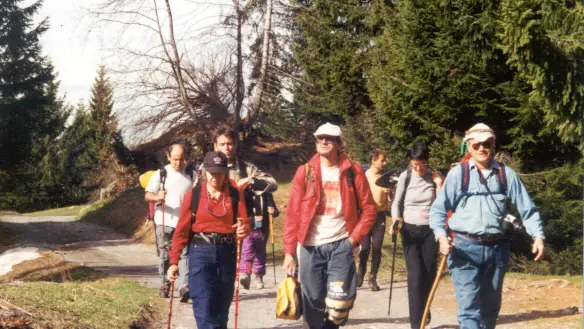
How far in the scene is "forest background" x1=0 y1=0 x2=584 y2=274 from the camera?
36.8 ft

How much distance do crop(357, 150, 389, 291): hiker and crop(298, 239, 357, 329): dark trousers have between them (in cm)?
406

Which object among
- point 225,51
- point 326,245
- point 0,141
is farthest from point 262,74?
point 326,245

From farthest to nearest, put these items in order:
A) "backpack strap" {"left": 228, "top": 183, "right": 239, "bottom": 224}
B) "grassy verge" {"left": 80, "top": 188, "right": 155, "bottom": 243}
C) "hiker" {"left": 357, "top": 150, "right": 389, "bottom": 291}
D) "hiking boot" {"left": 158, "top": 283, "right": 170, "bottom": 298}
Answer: "grassy verge" {"left": 80, "top": 188, "right": 155, "bottom": 243} → "hiker" {"left": 357, "top": 150, "right": 389, "bottom": 291} → "hiking boot" {"left": 158, "top": 283, "right": 170, "bottom": 298} → "backpack strap" {"left": 228, "top": 183, "right": 239, "bottom": 224}

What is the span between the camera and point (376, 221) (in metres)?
10.9

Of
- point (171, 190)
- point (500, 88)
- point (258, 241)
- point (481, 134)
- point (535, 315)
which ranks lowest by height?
point (535, 315)

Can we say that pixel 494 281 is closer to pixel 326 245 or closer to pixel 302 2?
pixel 326 245

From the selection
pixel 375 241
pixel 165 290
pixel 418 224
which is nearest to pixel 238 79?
pixel 375 241

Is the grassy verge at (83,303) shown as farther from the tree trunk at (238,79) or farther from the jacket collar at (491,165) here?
the tree trunk at (238,79)

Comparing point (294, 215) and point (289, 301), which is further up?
point (294, 215)

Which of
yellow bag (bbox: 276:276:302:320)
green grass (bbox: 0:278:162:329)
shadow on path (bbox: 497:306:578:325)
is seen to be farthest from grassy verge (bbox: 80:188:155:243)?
yellow bag (bbox: 276:276:302:320)

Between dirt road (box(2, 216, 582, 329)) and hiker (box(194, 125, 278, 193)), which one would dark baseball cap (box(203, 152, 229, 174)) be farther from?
dirt road (box(2, 216, 582, 329))

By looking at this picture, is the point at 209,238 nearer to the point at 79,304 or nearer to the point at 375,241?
the point at 79,304

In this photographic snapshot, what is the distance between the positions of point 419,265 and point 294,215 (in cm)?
210

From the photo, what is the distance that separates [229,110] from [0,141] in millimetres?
8316
